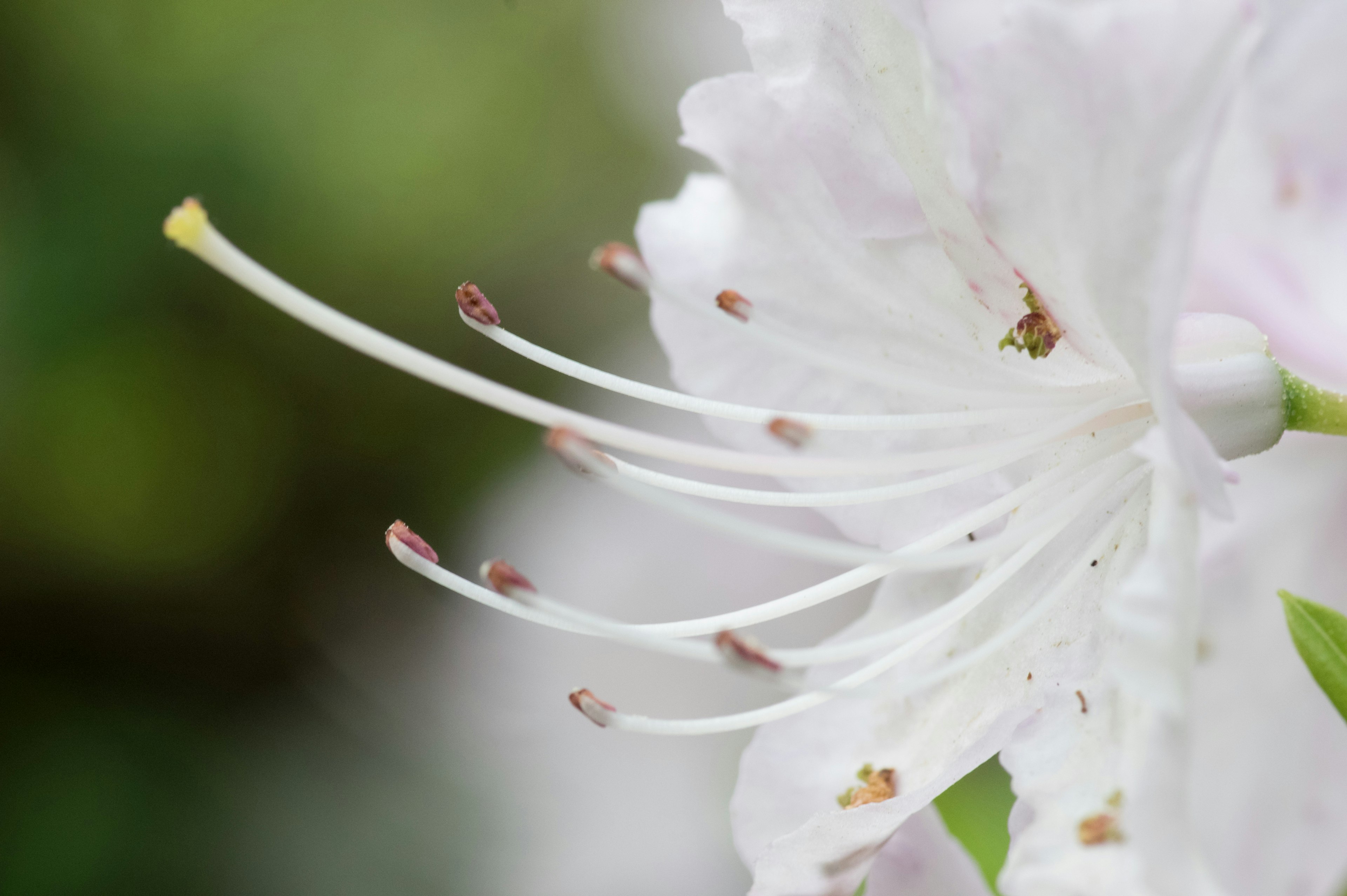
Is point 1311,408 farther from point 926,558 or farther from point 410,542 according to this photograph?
point 410,542

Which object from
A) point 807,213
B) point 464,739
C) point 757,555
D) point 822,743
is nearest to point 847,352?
point 807,213

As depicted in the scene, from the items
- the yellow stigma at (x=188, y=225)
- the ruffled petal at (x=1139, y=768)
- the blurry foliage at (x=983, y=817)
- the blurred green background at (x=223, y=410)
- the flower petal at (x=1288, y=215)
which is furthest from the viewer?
the blurred green background at (x=223, y=410)

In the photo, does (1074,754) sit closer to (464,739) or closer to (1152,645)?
(1152,645)

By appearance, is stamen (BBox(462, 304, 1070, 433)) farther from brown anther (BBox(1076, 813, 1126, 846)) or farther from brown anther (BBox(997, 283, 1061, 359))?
brown anther (BBox(1076, 813, 1126, 846))

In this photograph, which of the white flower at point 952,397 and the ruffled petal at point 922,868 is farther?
the ruffled petal at point 922,868

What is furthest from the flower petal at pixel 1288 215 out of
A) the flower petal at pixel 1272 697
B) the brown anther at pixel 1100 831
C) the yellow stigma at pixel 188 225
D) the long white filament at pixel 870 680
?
the yellow stigma at pixel 188 225

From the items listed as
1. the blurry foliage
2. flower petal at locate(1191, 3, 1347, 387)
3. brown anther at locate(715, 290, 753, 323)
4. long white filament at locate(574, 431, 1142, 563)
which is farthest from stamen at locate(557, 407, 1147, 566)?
the blurry foliage

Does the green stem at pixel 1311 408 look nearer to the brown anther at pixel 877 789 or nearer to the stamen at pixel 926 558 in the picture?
the stamen at pixel 926 558
